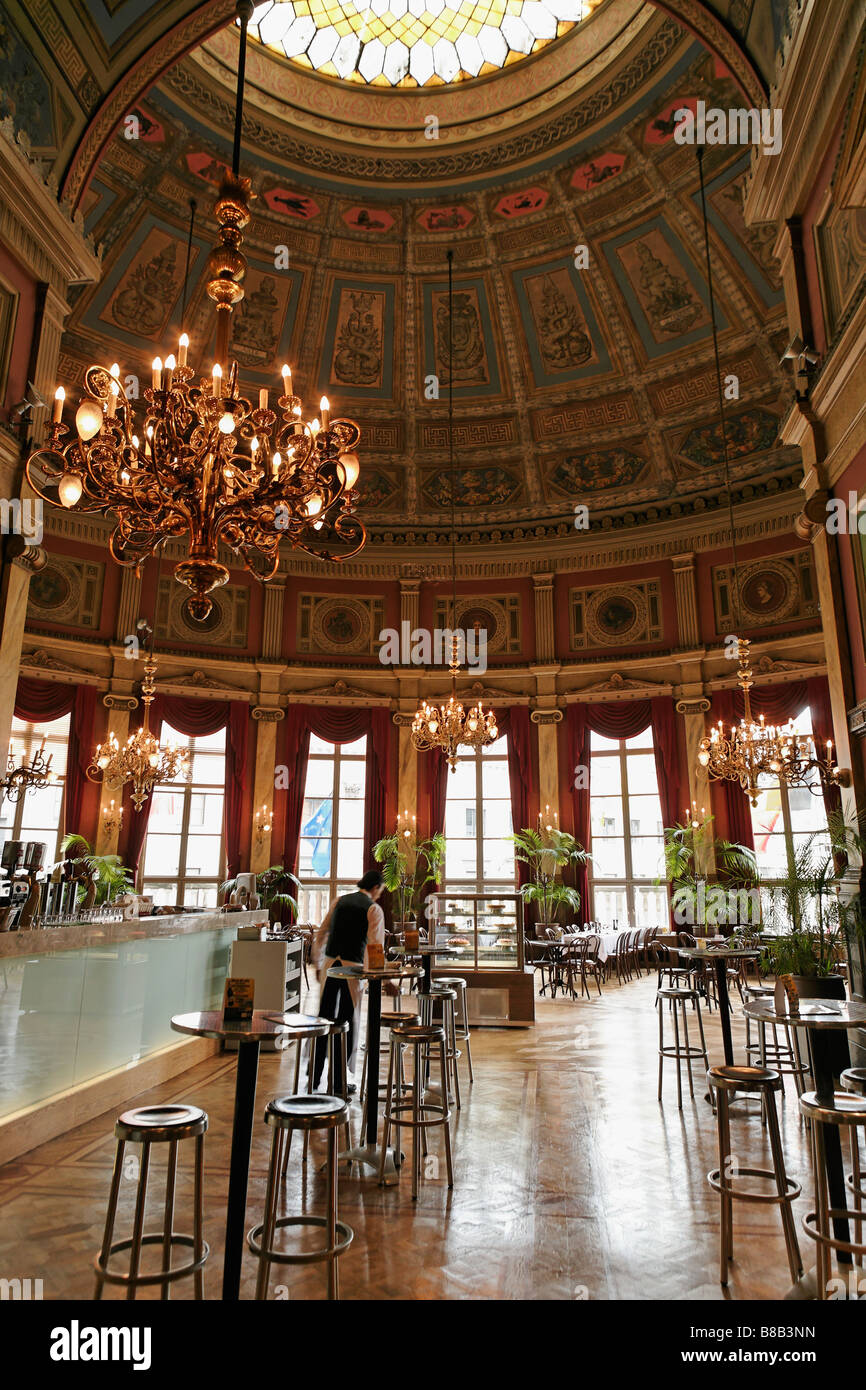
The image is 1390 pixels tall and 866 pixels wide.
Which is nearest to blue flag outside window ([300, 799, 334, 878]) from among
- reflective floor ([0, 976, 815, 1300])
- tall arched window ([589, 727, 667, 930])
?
tall arched window ([589, 727, 667, 930])

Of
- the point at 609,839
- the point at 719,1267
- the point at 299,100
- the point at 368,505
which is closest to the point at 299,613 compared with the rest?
the point at 368,505

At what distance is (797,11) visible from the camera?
5.91 m

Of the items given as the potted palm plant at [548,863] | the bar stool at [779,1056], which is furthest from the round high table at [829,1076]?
the potted palm plant at [548,863]

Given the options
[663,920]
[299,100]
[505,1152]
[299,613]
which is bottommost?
[505,1152]

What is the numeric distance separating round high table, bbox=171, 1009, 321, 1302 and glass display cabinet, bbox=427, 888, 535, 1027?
5.53 meters

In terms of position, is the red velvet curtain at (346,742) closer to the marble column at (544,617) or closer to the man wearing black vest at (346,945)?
the marble column at (544,617)

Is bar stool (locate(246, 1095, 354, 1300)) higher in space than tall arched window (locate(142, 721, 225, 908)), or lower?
lower

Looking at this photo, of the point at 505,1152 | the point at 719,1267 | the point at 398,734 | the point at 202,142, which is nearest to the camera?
the point at 719,1267

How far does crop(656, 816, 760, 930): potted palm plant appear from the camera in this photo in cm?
1262

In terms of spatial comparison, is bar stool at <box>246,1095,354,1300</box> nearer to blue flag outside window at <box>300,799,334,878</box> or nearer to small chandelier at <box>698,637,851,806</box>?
small chandelier at <box>698,637,851,806</box>

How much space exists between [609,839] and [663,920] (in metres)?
1.65

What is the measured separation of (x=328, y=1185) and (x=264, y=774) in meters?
11.8

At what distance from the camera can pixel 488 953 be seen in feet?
30.5

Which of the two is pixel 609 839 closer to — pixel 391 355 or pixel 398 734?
pixel 398 734
